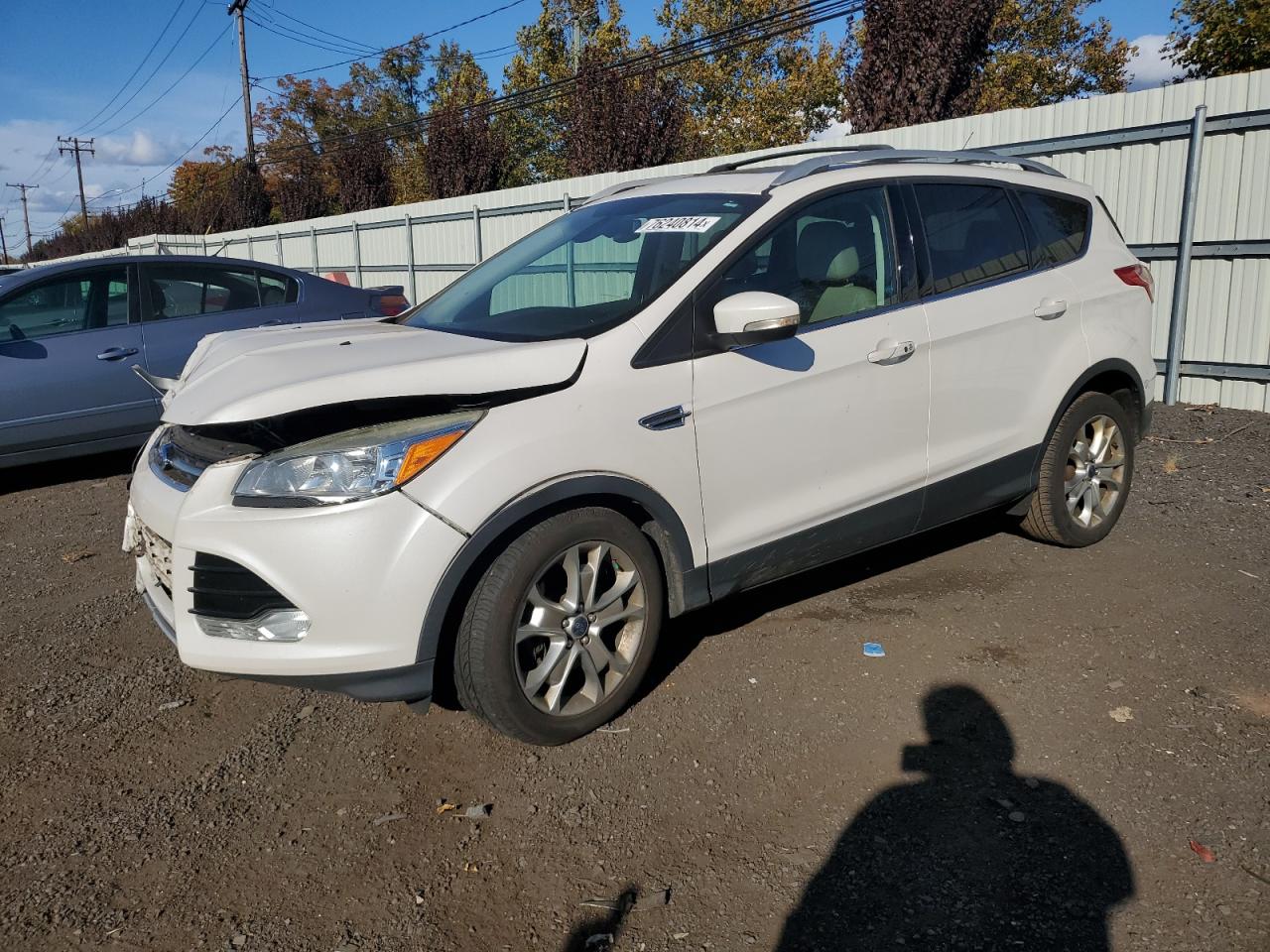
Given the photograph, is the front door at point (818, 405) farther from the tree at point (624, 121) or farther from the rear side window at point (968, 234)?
the tree at point (624, 121)

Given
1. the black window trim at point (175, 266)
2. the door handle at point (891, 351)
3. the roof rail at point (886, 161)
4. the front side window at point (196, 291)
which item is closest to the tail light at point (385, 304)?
the black window trim at point (175, 266)

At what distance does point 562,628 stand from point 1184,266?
7.27 metres

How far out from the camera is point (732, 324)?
3410mm

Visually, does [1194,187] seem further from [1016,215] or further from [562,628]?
[562,628]

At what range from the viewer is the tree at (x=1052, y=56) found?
1469 inches

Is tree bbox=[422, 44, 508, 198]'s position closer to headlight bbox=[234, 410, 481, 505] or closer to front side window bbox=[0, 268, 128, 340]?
front side window bbox=[0, 268, 128, 340]

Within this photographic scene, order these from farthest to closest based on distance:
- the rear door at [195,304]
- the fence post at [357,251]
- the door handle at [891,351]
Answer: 1. the fence post at [357,251]
2. the rear door at [195,304]
3. the door handle at [891,351]

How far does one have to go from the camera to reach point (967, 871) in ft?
8.95

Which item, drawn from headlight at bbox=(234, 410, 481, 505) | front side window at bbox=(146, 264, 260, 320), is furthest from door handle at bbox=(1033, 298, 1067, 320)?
front side window at bbox=(146, 264, 260, 320)

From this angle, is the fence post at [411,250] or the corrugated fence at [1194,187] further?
the fence post at [411,250]

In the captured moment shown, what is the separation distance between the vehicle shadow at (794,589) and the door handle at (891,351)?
0.96 m

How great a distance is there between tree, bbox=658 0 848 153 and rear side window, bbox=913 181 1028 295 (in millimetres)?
35638

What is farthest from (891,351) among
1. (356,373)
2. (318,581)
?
(318,581)

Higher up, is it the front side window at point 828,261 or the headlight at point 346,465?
the front side window at point 828,261
